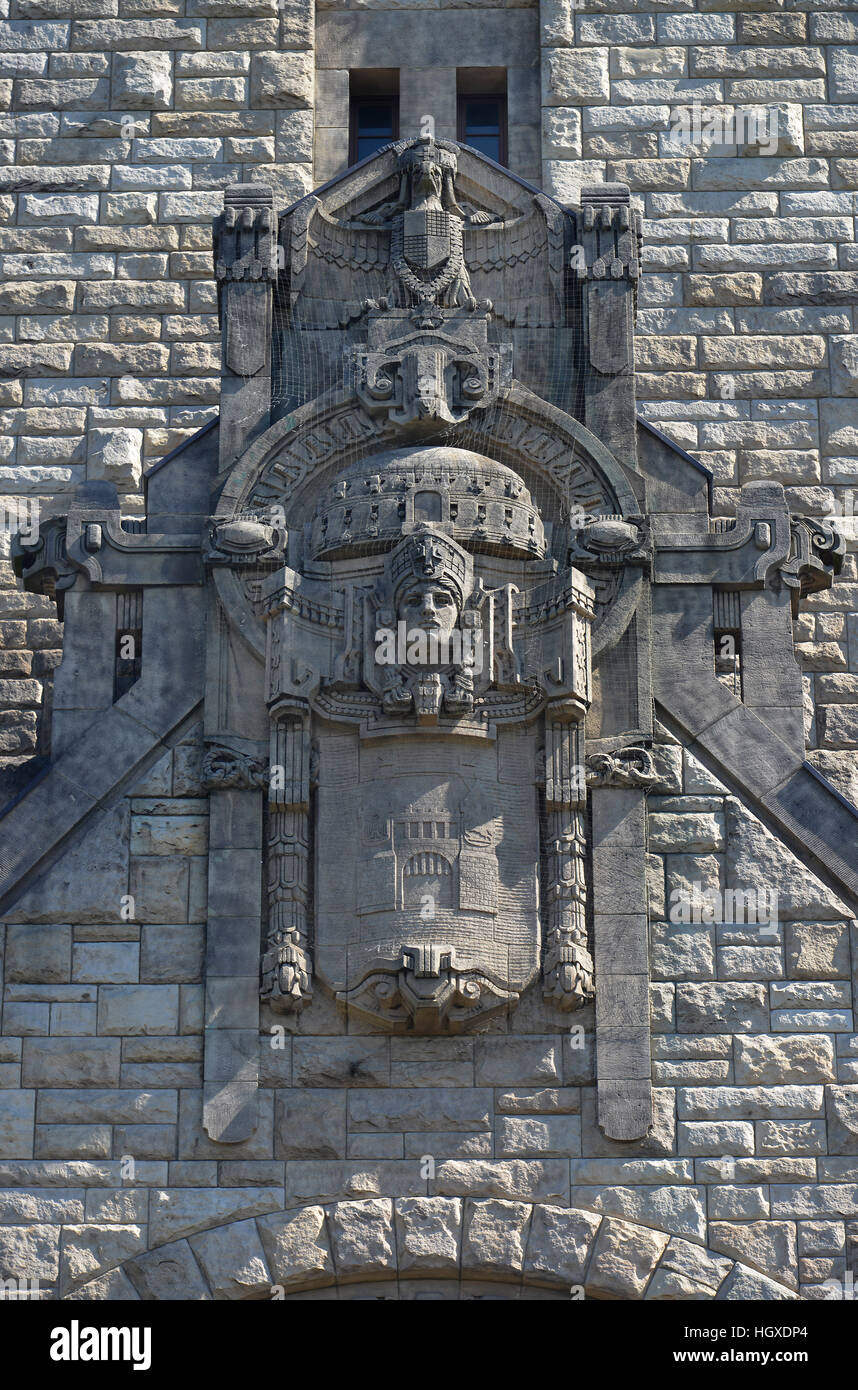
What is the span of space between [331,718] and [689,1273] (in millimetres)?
3971

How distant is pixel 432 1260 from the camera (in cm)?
1628

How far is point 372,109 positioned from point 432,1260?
35.2ft

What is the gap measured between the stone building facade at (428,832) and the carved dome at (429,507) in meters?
0.03

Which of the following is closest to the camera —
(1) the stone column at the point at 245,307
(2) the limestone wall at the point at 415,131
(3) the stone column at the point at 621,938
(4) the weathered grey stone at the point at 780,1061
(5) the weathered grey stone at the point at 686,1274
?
(5) the weathered grey stone at the point at 686,1274

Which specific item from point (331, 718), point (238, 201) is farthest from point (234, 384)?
point (331, 718)

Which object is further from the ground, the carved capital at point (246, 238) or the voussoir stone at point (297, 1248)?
the carved capital at point (246, 238)

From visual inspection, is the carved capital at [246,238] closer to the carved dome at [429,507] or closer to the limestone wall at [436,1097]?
the carved dome at [429,507]

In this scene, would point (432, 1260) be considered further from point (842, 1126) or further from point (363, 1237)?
point (842, 1126)

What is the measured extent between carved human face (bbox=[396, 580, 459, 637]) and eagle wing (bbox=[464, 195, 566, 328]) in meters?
2.34

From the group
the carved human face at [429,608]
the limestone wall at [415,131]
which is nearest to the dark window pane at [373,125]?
the limestone wall at [415,131]

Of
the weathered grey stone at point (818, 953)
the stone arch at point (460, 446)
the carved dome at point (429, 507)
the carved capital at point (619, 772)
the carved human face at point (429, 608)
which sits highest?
the stone arch at point (460, 446)

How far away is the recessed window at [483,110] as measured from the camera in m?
23.0

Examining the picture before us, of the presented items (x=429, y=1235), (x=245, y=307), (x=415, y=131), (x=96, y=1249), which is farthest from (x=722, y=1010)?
(x=415, y=131)

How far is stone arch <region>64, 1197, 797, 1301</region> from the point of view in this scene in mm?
16234
